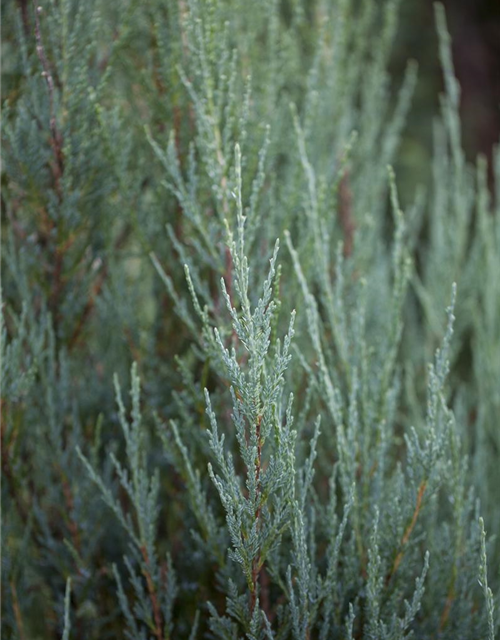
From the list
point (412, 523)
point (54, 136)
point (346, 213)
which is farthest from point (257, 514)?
point (346, 213)

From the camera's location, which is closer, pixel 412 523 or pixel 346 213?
pixel 412 523

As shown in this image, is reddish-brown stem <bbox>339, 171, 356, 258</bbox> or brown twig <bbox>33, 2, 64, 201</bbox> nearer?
brown twig <bbox>33, 2, 64, 201</bbox>

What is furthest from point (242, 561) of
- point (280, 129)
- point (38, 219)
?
point (280, 129)

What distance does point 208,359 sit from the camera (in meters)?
1.47

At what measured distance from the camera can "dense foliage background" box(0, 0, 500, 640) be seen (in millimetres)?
1313

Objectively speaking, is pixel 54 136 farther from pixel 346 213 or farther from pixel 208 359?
pixel 346 213

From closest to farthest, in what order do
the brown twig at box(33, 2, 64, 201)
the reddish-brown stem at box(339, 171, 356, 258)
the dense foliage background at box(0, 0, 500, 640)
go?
the dense foliage background at box(0, 0, 500, 640), the brown twig at box(33, 2, 64, 201), the reddish-brown stem at box(339, 171, 356, 258)

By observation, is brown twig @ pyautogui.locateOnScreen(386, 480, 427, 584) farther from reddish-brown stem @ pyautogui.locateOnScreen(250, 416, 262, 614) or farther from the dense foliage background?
reddish-brown stem @ pyautogui.locateOnScreen(250, 416, 262, 614)

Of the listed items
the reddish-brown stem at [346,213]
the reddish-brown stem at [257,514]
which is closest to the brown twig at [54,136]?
the reddish-brown stem at [257,514]

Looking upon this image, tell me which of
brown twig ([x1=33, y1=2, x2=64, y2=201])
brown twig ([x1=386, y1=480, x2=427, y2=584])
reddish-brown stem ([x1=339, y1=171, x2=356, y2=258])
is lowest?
brown twig ([x1=386, y1=480, x2=427, y2=584])

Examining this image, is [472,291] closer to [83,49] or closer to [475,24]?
[83,49]

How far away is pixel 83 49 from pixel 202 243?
1.95 feet

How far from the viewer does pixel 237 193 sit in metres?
1.06

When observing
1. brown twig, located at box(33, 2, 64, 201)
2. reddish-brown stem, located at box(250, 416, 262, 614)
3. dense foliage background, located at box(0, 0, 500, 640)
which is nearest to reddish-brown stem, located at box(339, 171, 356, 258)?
dense foliage background, located at box(0, 0, 500, 640)
